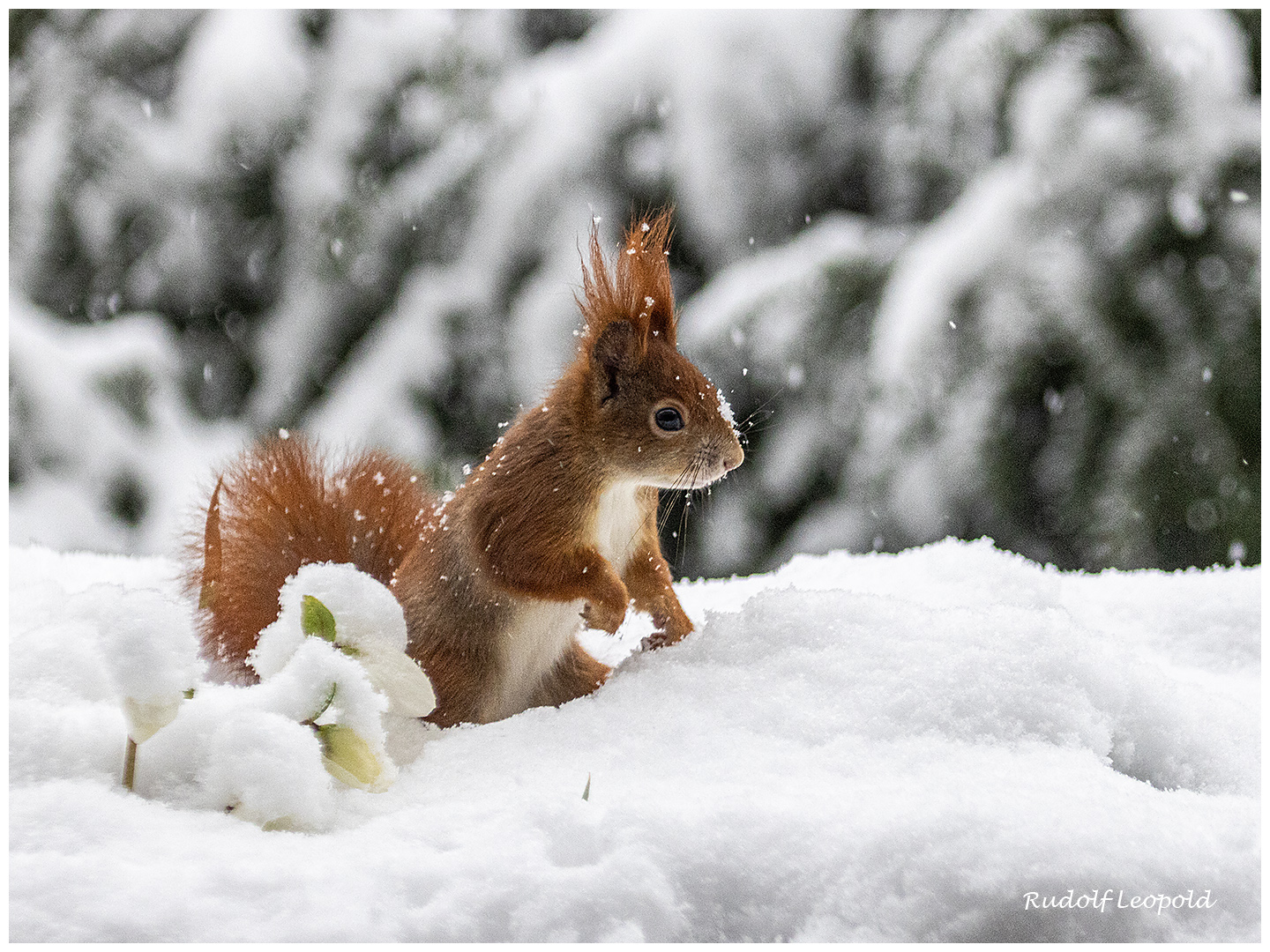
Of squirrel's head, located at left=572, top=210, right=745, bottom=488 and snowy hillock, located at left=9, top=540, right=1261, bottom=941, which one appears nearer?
snowy hillock, located at left=9, top=540, right=1261, bottom=941

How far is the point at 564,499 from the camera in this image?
75 cm

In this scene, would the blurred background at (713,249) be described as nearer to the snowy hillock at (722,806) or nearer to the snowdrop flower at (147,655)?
the snowy hillock at (722,806)

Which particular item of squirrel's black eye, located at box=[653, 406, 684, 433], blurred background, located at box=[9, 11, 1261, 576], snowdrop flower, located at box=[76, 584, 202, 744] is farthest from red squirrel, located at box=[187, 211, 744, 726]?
blurred background, located at box=[9, 11, 1261, 576]

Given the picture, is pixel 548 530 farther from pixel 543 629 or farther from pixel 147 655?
pixel 147 655

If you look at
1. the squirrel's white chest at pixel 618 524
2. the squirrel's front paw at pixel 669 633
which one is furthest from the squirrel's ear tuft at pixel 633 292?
the squirrel's front paw at pixel 669 633

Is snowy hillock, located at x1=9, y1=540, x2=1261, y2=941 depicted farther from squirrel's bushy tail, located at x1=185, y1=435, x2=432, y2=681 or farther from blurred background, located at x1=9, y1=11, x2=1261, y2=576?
blurred background, located at x1=9, y1=11, x2=1261, y2=576

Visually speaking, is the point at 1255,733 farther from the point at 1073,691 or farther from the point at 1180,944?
the point at 1180,944

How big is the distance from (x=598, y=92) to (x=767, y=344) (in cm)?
49

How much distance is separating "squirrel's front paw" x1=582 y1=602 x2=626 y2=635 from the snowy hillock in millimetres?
37

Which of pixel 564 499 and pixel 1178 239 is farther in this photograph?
pixel 1178 239

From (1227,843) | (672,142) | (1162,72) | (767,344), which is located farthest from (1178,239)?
(1227,843)

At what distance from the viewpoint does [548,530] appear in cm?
74

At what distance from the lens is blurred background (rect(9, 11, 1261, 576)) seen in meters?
1.27

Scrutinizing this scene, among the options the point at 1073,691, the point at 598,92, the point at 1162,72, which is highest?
the point at 598,92
